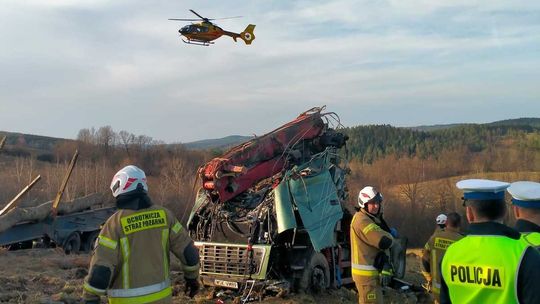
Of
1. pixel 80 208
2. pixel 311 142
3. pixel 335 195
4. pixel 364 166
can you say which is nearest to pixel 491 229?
pixel 335 195

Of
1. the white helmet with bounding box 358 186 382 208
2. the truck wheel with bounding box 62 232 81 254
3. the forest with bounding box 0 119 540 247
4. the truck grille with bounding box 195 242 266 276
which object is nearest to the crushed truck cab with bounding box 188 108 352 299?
the truck grille with bounding box 195 242 266 276

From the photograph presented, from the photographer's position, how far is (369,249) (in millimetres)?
6227

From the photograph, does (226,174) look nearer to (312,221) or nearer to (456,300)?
(312,221)

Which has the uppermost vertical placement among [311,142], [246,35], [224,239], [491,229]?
[246,35]

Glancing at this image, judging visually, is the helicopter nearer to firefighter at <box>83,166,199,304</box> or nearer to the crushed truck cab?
the crushed truck cab

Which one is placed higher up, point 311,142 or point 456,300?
point 311,142

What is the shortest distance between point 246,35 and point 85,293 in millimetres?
19899

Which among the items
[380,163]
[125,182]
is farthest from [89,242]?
[380,163]

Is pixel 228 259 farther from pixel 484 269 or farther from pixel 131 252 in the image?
pixel 484 269

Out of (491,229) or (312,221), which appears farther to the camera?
(312,221)

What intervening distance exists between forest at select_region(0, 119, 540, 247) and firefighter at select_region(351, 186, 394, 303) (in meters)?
28.5

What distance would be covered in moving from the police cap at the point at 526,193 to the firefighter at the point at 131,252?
A: 2.59 m

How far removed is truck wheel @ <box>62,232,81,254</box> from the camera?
1761cm

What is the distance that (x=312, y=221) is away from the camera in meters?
10.5
